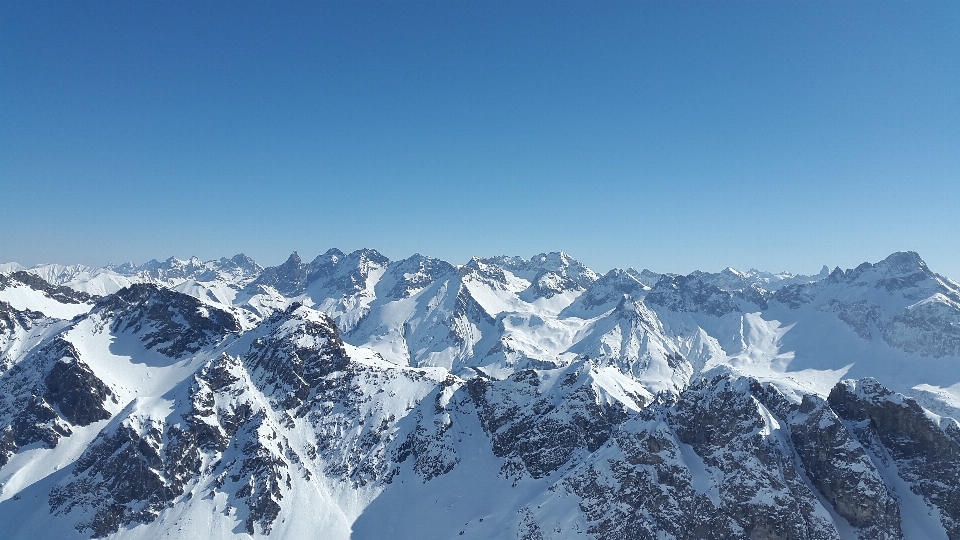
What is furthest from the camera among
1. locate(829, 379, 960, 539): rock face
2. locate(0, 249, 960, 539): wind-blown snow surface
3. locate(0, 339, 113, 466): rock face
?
locate(0, 339, 113, 466): rock face

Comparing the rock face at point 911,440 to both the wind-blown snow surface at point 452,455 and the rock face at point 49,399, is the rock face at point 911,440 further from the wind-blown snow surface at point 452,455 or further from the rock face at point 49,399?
the rock face at point 49,399

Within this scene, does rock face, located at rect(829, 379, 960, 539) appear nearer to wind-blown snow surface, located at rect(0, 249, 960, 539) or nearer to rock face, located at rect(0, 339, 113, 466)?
wind-blown snow surface, located at rect(0, 249, 960, 539)

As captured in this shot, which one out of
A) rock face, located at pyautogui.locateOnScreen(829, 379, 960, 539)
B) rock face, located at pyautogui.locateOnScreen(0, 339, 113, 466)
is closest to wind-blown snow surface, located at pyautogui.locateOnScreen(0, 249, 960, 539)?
rock face, located at pyautogui.locateOnScreen(829, 379, 960, 539)

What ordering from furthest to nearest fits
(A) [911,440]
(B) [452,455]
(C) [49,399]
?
(C) [49,399]
(B) [452,455]
(A) [911,440]

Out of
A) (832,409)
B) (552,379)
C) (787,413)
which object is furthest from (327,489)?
(832,409)

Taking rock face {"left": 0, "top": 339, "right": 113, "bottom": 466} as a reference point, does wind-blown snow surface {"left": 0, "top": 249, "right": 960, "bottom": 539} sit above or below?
below

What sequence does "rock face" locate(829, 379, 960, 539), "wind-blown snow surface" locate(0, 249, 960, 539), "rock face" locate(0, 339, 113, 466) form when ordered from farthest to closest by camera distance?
"rock face" locate(0, 339, 113, 466) → "wind-blown snow surface" locate(0, 249, 960, 539) → "rock face" locate(829, 379, 960, 539)

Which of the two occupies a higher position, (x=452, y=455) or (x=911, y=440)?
(x=452, y=455)

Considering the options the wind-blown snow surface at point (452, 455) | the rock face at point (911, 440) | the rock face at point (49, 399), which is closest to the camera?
the rock face at point (911, 440)

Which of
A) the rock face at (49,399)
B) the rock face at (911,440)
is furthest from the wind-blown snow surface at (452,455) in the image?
the rock face at (49,399)

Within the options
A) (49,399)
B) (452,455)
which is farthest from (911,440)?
(49,399)

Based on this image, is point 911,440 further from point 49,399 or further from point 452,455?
point 49,399
